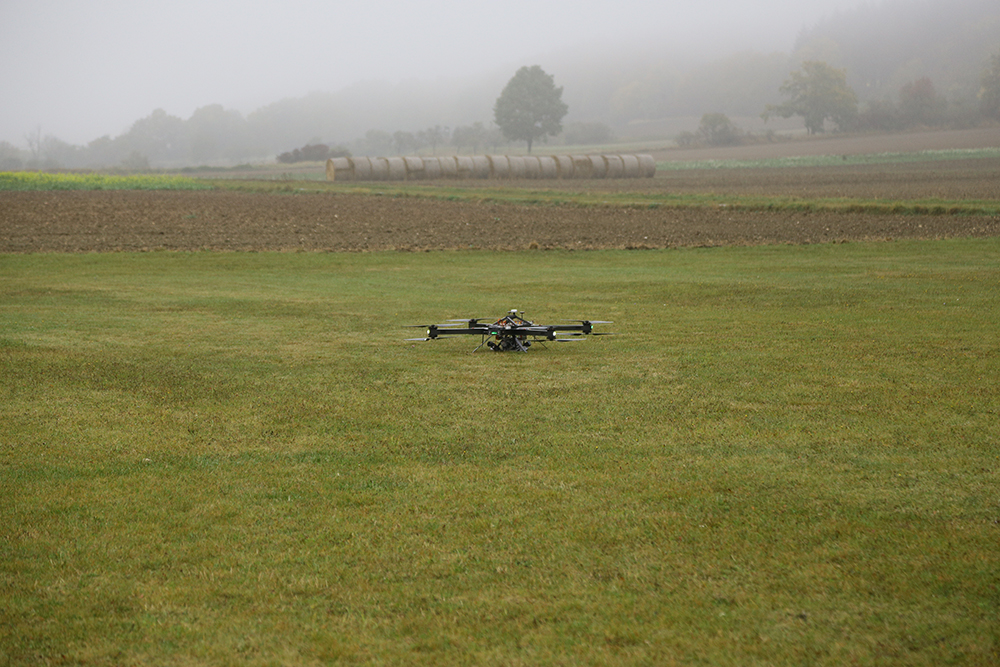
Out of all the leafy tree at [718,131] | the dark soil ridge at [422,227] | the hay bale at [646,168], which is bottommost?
the dark soil ridge at [422,227]

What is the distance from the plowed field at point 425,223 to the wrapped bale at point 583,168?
27168 millimetres

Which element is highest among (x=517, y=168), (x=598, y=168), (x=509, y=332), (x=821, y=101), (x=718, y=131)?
(x=821, y=101)

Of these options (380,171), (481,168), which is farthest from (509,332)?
(481,168)

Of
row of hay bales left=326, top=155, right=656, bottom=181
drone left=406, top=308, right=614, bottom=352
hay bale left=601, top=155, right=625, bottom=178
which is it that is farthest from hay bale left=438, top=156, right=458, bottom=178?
drone left=406, top=308, right=614, bottom=352

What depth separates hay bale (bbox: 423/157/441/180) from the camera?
3310 inches

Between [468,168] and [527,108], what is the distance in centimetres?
8126

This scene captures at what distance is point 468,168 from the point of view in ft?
279

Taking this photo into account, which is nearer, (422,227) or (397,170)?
(422,227)

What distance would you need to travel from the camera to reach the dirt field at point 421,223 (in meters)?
33.2

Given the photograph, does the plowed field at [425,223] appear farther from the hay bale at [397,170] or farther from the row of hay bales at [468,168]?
the row of hay bales at [468,168]

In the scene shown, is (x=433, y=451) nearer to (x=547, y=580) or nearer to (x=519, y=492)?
(x=519, y=492)

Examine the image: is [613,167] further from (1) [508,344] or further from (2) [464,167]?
(1) [508,344]

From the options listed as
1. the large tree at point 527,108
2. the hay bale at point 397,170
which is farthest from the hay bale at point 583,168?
the large tree at point 527,108

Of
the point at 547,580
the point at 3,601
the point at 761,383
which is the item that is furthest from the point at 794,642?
the point at 761,383
